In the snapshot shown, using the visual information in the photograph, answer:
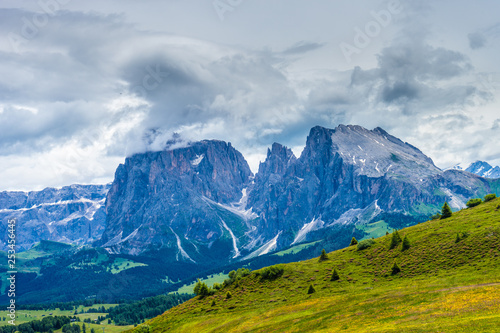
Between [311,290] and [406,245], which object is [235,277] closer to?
[311,290]

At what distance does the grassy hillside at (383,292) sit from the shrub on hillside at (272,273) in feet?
4.51

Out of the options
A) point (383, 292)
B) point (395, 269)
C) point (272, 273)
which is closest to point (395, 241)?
point (395, 269)

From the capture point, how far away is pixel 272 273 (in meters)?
127

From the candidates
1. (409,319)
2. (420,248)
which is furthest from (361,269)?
(409,319)

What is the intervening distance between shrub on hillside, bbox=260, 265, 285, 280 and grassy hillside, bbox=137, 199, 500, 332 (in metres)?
1.37

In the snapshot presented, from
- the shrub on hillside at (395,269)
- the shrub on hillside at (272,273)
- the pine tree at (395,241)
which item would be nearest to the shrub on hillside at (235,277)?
the shrub on hillside at (272,273)

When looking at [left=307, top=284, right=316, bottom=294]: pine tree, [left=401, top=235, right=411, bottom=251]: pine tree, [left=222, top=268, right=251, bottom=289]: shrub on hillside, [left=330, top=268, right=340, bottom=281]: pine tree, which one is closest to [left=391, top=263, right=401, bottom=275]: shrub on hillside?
[left=401, top=235, right=411, bottom=251]: pine tree

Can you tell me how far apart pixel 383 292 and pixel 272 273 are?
47.2 m

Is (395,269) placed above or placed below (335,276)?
below

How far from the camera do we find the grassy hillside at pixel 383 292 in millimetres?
63812

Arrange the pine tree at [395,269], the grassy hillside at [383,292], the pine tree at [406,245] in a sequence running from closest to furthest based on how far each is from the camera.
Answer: the grassy hillside at [383,292] < the pine tree at [395,269] < the pine tree at [406,245]

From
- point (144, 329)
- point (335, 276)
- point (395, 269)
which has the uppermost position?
point (335, 276)

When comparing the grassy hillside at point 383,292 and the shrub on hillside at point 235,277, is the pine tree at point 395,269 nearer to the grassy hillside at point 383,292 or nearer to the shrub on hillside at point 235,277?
the grassy hillside at point 383,292

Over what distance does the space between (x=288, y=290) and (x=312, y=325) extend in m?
36.6
